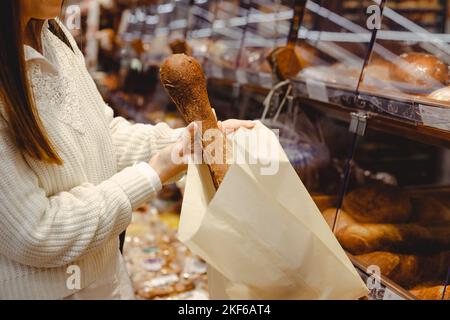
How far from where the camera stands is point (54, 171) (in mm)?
886

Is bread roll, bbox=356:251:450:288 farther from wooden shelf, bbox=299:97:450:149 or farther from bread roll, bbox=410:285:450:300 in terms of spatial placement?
wooden shelf, bbox=299:97:450:149

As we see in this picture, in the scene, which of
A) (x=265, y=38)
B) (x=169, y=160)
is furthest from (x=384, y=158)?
(x=169, y=160)

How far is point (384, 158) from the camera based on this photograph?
163cm

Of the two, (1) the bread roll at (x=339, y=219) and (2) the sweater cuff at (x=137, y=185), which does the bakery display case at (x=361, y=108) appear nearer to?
(1) the bread roll at (x=339, y=219)

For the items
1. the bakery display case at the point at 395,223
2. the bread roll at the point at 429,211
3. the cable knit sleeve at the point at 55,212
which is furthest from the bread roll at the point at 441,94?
the cable knit sleeve at the point at 55,212

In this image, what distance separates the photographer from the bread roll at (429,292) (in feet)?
2.88

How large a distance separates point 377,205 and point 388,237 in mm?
128

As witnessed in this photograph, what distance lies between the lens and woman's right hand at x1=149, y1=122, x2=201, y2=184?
766 mm

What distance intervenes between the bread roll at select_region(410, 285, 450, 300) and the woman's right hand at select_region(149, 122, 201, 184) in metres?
0.57

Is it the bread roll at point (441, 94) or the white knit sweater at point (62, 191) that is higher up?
the bread roll at point (441, 94)

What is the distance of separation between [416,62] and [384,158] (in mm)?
600

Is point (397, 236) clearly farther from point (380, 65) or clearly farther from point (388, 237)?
point (380, 65)

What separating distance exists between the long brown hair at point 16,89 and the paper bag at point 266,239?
0.36m
